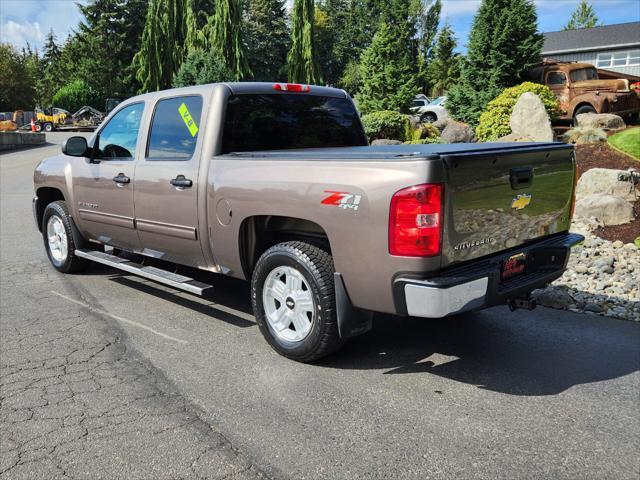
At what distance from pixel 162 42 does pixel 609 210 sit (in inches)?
1069

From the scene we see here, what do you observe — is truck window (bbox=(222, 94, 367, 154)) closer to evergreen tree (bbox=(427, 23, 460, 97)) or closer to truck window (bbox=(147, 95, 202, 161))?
truck window (bbox=(147, 95, 202, 161))

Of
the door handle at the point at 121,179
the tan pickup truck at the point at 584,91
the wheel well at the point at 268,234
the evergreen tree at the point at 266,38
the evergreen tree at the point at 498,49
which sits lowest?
the wheel well at the point at 268,234

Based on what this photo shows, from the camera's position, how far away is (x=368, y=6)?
69312mm

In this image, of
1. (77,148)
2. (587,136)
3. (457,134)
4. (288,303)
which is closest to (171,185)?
(288,303)

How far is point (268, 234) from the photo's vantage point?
4.35m

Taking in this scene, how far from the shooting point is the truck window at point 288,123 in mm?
4707

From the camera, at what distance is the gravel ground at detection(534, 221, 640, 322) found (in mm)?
5582

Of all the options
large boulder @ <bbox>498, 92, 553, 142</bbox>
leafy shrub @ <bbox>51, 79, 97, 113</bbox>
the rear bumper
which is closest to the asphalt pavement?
the rear bumper

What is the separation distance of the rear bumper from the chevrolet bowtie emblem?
1.01 feet

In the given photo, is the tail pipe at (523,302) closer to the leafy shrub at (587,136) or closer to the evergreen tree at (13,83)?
the leafy shrub at (587,136)

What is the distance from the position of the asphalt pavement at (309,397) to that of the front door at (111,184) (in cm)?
76

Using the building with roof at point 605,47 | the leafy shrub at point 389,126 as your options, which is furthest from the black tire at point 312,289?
the building with roof at point 605,47

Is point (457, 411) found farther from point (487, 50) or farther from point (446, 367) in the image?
point (487, 50)

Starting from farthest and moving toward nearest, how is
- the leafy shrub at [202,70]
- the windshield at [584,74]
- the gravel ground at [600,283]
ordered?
the leafy shrub at [202,70] → the windshield at [584,74] → the gravel ground at [600,283]
